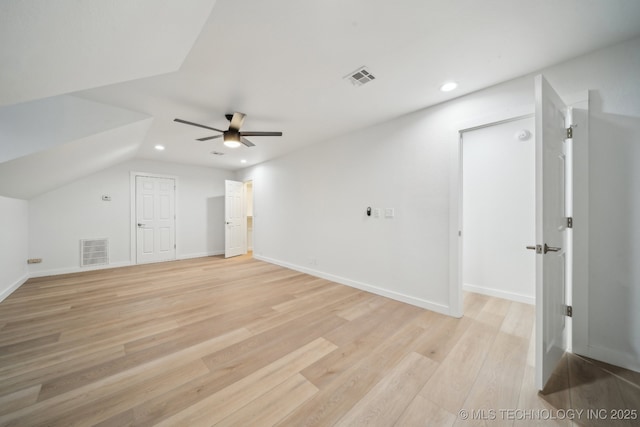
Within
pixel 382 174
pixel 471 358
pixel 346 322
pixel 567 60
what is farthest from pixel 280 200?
pixel 567 60

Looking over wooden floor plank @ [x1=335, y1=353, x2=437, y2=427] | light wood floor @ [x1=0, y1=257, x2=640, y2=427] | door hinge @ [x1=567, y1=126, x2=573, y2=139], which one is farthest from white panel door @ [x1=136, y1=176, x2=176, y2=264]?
door hinge @ [x1=567, y1=126, x2=573, y2=139]

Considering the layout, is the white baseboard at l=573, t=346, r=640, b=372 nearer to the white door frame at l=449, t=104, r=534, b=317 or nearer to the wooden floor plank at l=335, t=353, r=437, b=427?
the white door frame at l=449, t=104, r=534, b=317

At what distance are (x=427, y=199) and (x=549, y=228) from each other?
1.25m

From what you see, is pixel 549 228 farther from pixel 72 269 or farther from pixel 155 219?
pixel 72 269

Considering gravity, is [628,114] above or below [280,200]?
above

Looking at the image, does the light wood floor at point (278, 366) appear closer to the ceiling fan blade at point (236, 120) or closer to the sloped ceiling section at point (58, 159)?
the sloped ceiling section at point (58, 159)

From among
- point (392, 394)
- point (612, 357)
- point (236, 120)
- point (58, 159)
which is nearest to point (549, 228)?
point (612, 357)

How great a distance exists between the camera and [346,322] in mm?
2352

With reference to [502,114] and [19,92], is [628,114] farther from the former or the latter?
[19,92]

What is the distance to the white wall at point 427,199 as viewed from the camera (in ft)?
5.42

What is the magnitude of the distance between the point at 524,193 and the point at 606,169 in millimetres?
1267

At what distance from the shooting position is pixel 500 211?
3.09 meters

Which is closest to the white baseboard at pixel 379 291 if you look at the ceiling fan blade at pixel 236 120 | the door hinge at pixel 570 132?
the door hinge at pixel 570 132

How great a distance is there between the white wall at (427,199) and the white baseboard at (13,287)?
12.5 ft
